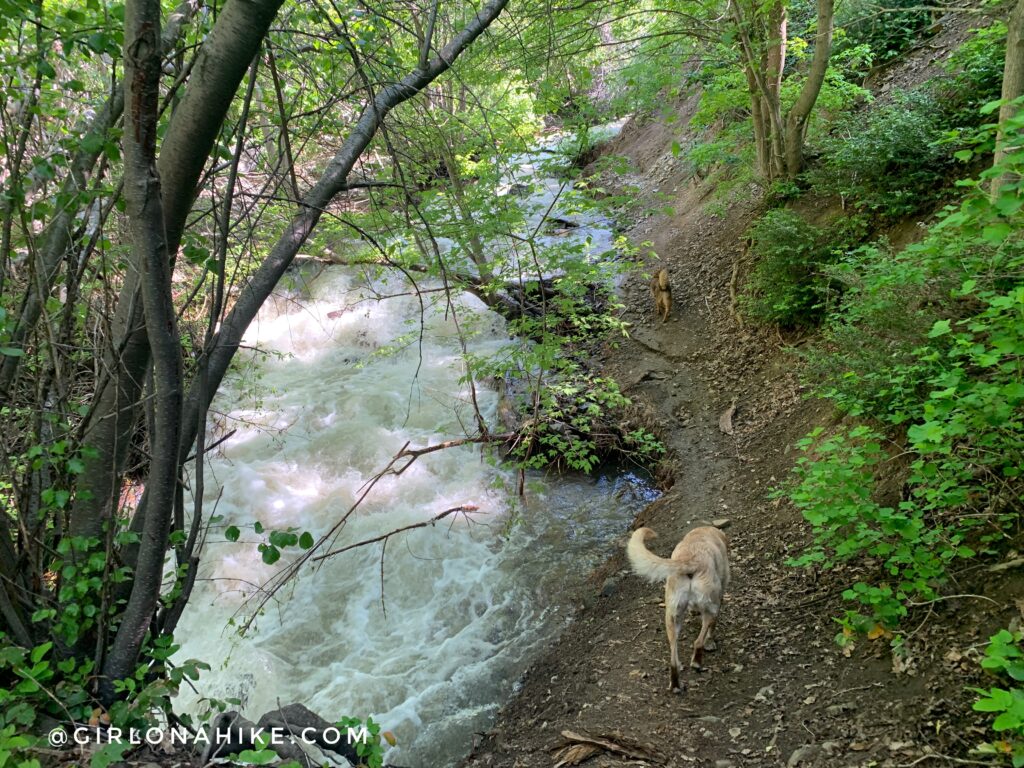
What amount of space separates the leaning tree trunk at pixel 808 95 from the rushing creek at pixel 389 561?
11.5 feet

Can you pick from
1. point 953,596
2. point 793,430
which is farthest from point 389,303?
point 953,596

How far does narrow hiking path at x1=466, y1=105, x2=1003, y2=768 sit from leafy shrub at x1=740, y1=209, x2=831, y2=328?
1.83 feet

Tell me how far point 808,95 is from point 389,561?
27.1ft

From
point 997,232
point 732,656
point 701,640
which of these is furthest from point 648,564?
point 997,232

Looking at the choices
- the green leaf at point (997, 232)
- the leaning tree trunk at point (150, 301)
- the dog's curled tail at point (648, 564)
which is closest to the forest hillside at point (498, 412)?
the leaning tree trunk at point (150, 301)

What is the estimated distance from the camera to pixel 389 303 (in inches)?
538

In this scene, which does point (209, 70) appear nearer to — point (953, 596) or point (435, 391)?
point (953, 596)

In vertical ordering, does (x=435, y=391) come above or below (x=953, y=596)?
above

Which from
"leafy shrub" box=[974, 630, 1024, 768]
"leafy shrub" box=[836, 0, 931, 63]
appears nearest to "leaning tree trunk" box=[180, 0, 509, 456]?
"leafy shrub" box=[974, 630, 1024, 768]

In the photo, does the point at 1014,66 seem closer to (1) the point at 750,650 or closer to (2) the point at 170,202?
(1) the point at 750,650

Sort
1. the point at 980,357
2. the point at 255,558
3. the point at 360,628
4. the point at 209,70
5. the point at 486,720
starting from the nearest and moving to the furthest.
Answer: the point at 209,70 < the point at 980,357 < the point at 486,720 < the point at 360,628 < the point at 255,558

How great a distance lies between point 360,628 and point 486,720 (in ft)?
6.58

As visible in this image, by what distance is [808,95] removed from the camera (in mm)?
7523

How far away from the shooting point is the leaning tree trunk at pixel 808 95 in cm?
686
